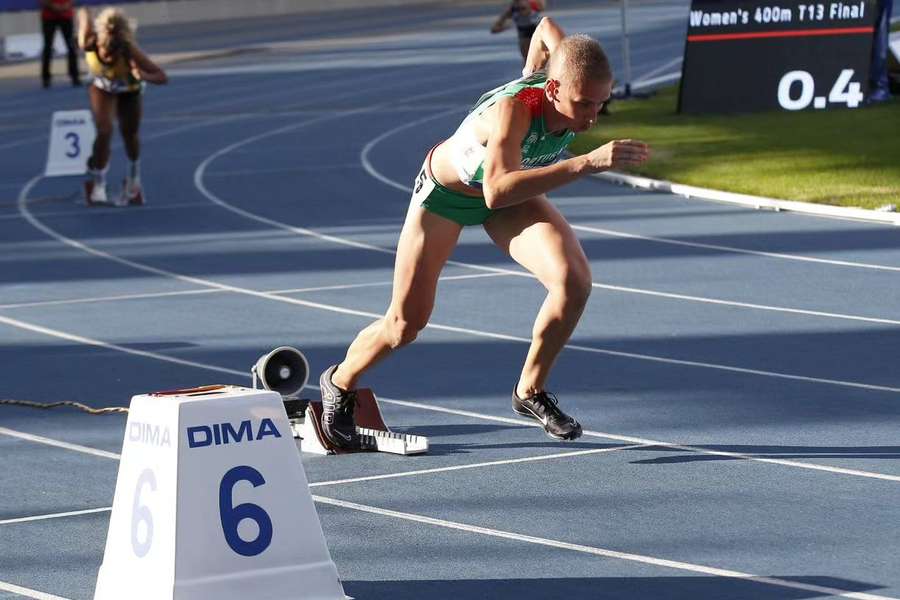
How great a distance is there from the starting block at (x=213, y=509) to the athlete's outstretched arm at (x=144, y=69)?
10.5 metres

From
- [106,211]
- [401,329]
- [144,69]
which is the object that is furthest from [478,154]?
[106,211]

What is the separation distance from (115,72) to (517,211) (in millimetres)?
9621

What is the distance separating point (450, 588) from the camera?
5422mm

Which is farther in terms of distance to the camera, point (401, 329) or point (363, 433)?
point (363, 433)

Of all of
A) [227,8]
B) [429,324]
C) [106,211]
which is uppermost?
[429,324]

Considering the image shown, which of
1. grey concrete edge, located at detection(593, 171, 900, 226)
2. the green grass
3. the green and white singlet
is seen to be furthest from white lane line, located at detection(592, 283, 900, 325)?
the green and white singlet

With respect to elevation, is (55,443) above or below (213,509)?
below

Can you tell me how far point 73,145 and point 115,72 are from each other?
3.60 metres

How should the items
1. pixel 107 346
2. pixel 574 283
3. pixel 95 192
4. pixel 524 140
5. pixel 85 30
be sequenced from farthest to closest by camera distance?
pixel 95 192, pixel 85 30, pixel 107 346, pixel 574 283, pixel 524 140

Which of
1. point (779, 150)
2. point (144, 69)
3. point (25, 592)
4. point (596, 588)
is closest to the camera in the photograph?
point (596, 588)

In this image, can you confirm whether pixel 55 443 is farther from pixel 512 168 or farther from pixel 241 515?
pixel 241 515

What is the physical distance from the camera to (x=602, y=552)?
5.79 meters

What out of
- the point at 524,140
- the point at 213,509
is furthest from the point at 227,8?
the point at 213,509

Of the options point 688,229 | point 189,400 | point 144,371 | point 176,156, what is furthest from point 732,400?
point 176,156
